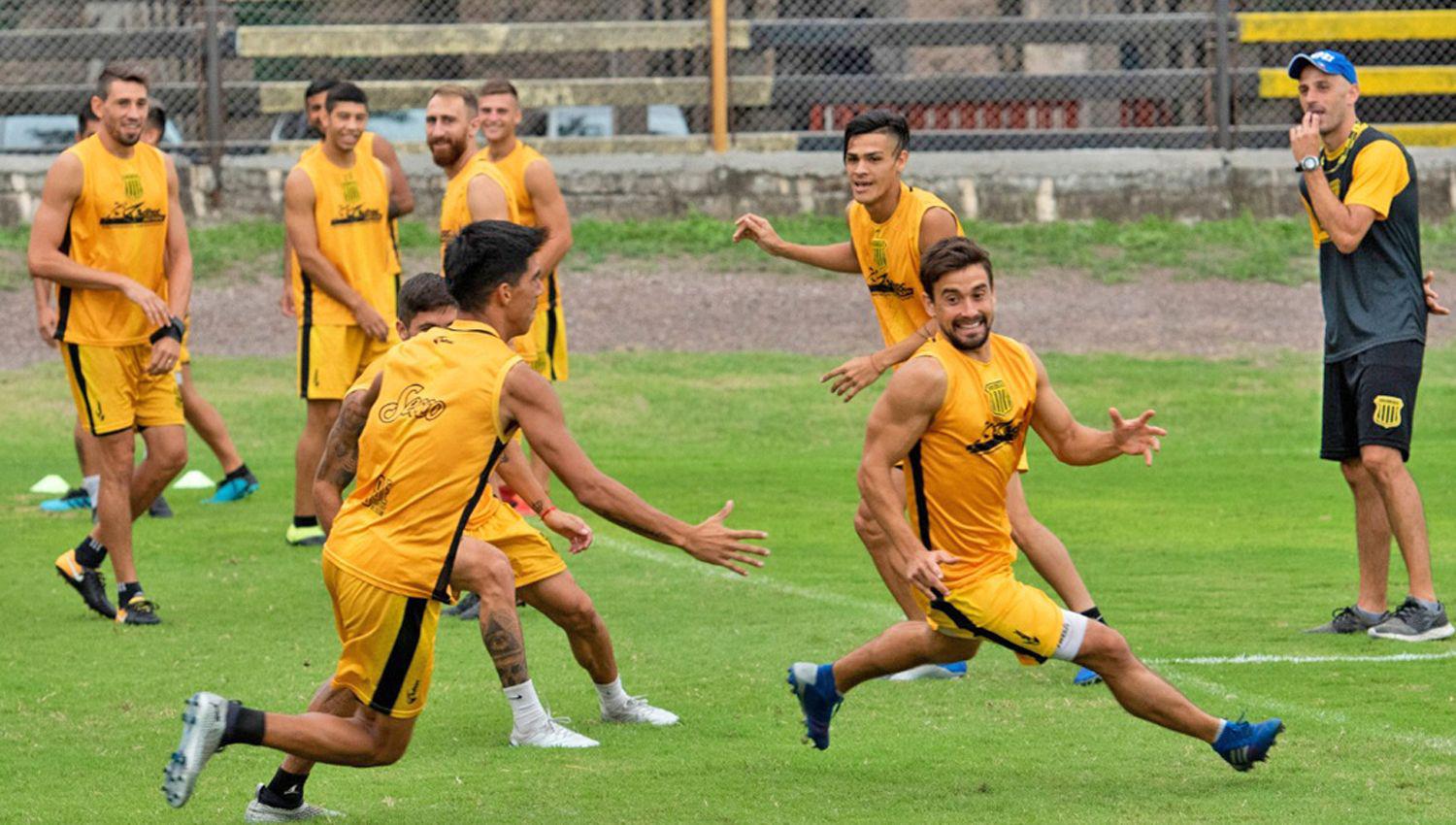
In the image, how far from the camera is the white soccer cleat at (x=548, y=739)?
7.24 m

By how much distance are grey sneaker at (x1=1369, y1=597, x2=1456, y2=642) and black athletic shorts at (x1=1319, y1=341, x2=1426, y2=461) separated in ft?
2.18

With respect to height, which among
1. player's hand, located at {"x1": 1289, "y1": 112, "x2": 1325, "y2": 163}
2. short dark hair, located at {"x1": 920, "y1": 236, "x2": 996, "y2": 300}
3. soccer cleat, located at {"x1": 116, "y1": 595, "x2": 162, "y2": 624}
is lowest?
soccer cleat, located at {"x1": 116, "y1": 595, "x2": 162, "y2": 624}

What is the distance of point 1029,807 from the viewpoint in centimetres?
633

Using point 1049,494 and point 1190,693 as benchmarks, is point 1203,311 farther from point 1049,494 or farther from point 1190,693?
point 1190,693

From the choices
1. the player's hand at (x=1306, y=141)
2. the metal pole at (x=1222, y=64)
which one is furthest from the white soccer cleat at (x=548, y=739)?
the metal pole at (x=1222, y=64)

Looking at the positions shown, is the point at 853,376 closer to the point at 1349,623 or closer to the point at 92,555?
the point at 1349,623

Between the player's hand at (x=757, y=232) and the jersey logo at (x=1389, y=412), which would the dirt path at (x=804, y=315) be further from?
the player's hand at (x=757, y=232)

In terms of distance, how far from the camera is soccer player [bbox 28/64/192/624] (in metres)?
9.83

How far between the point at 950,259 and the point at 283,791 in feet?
8.40

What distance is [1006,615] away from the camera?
21.4 feet

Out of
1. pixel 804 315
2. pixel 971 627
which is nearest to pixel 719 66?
pixel 804 315

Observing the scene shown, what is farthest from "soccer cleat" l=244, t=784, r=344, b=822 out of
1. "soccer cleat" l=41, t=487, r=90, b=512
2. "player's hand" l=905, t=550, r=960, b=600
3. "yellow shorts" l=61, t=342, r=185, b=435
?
"soccer cleat" l=41, t=487, r=90, b=512

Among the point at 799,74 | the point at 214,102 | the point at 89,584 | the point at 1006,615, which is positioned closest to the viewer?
the point at 1006,615

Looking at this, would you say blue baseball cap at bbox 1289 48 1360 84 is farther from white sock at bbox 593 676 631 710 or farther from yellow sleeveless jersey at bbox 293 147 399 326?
yellow sleeveless jersey at bbox 293 147 399 326
